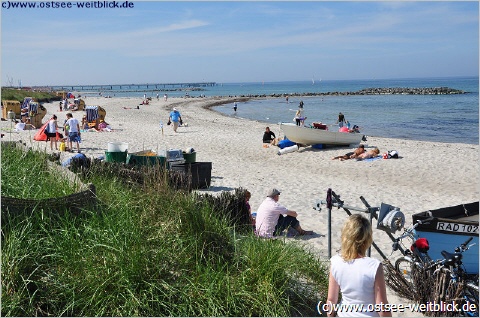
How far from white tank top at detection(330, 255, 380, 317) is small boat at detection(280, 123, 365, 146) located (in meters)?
14.9

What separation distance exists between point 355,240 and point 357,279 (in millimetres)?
253

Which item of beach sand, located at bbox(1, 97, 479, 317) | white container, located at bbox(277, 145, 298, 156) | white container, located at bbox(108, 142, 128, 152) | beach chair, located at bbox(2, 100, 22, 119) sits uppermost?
beach chair, located at bbox(2, 100, 22, 119)

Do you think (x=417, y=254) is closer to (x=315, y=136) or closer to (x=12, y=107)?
(x=315, y=136)

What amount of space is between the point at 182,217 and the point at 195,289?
95 centimetres

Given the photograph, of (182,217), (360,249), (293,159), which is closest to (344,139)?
(293,159)

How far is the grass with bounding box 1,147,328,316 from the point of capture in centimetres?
399

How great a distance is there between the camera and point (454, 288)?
4594 mm

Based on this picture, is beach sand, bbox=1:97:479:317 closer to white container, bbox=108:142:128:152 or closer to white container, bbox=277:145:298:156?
white container, bbox=277:145:298:156

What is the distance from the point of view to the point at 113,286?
405cm

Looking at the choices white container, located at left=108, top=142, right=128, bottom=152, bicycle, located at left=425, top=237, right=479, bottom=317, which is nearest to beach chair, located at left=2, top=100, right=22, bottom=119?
white container, located at left=108, top=142, right=128, bottom=152

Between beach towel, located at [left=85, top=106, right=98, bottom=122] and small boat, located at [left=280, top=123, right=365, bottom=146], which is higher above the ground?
beach towel, located at [left=85, top=106, right=98, bottom=122]

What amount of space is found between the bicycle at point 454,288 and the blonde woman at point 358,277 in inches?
64.4

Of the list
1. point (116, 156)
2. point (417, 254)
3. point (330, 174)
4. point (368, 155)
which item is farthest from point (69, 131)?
point (417, 254)

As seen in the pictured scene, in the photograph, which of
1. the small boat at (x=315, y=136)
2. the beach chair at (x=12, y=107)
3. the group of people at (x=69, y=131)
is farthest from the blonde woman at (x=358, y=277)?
the beach chair at (x=12, y=107)
